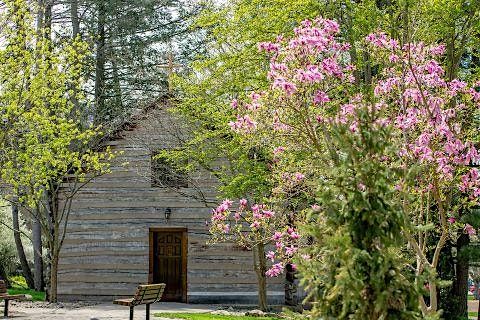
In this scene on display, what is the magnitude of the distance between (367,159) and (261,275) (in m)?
14.4

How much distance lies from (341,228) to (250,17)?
36.1 feet

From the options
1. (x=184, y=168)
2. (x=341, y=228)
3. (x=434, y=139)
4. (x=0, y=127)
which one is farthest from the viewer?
(x=184, y=168)

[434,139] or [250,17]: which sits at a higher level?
[250,17]

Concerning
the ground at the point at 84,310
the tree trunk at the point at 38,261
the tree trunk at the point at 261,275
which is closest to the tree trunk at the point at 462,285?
the tree trunk at the point at 261,275

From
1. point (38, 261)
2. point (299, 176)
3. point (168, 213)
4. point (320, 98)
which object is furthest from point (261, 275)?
point (38, 261)

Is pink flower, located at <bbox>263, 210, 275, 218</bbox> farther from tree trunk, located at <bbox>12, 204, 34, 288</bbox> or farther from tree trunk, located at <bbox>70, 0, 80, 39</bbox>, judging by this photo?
tree trunk, located at <bbox>70, 0, 80, 39</bbox>

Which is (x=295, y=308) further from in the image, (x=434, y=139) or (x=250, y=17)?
(x=434, y=139)

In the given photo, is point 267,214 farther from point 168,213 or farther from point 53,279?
point 53,279

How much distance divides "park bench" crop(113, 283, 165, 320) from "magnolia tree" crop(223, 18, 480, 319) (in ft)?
13.2

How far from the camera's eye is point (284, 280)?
21312 millimetres

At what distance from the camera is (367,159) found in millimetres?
5668

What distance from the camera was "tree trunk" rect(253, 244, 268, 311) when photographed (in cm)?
1945

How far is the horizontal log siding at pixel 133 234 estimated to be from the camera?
21.3 meters

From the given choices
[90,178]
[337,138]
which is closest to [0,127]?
[90,178]
